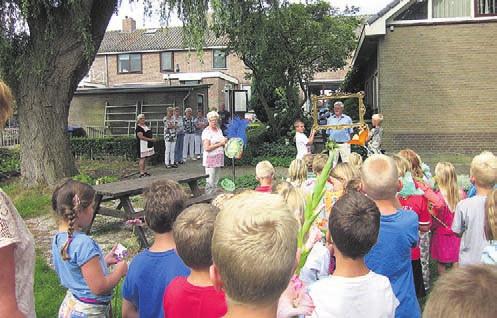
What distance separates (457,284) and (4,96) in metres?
1.81

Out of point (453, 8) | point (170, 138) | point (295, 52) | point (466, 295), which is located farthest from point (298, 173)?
point (453, 8)

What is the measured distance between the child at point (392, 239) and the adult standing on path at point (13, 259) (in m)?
2.06

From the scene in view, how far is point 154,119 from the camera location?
2581 cm

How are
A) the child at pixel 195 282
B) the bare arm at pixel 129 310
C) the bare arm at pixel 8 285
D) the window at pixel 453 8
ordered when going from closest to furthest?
the bare arm at pixel 8 285 → the child at pixel 195 282 → the bare arm at pixel 129 310 → the window at pixel 453 8

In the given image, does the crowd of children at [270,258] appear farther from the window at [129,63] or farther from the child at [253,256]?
the window at [129,63]

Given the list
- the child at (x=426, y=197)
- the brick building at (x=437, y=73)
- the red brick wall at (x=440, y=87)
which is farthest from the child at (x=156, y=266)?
the red brick wall at (x=440, y=87)

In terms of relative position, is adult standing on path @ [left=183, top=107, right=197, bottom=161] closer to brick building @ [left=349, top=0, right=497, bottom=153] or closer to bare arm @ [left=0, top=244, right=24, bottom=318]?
brick building @ [left=349, top=0, right=497, bottom=153]

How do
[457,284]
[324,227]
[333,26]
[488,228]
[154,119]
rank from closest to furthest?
[457,284], [488,228], [324,227], [333,26], [154,119]

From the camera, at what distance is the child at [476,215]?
160 inches

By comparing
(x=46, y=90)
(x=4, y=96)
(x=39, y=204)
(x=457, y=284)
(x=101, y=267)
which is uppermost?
(x=46, y=90)

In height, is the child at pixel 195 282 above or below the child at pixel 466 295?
below

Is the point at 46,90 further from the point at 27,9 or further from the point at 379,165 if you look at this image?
the point at 379,165

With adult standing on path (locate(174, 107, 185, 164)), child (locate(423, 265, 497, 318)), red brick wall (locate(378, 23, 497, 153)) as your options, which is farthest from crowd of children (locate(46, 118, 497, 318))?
red brick wall (locate(378, 23, 497, 153))

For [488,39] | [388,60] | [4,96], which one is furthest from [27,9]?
[488,39]
